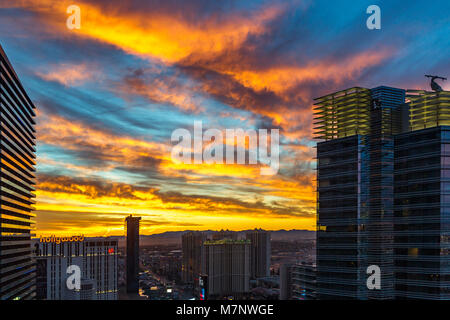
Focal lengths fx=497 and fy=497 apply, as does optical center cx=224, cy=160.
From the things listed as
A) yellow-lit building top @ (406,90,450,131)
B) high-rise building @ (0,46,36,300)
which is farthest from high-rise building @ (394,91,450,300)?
high-rise building @ (0,46,36,300)

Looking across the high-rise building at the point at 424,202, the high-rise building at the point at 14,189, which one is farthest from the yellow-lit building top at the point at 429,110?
the high-rise building at the point at 14,189

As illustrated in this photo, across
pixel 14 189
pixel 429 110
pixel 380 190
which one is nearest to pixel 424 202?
pixel 380 190

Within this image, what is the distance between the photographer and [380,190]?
8412 cm

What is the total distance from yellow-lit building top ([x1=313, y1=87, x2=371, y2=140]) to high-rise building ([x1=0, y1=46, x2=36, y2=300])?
53.7m

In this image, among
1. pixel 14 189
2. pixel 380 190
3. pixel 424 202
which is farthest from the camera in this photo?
pixel 14 189

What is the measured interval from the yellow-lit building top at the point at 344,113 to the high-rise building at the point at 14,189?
53.7 m

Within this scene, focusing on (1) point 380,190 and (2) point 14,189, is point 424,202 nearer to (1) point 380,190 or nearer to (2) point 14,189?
(1) point 380,190

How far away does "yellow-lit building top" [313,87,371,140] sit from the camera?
84.5 metres

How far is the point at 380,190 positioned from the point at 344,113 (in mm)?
14573

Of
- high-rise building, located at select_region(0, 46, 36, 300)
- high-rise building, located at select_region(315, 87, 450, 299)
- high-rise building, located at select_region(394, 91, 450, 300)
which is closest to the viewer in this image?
high-rise building, located at select_region(394, 91, 450, 300)

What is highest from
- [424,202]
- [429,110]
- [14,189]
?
[429,110]

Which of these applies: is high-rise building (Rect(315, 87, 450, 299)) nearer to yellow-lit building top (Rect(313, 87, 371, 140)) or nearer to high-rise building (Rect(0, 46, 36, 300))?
yellow-lit building top (Rect(313, 87, 371, 140))

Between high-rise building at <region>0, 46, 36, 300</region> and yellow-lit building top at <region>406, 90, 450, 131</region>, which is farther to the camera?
high-rise building at <region>0, 46, 36, 300</region>
